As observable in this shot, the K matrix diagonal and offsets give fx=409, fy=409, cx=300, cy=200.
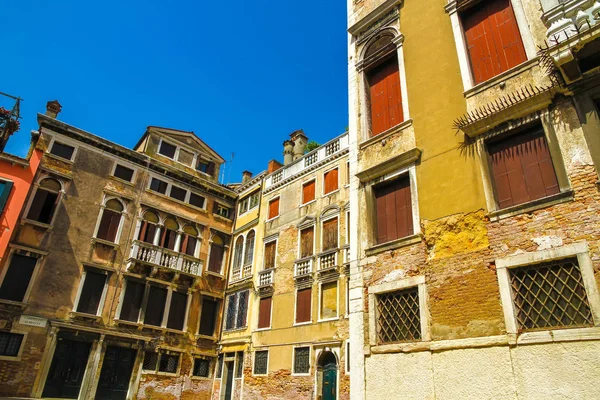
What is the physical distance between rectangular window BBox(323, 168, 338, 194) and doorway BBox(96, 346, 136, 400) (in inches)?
439

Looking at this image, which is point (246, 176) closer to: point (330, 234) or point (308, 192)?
point (308, 192)

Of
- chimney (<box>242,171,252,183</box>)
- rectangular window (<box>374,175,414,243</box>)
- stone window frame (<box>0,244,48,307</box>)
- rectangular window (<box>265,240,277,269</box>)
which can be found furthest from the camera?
chimney (<box>242,171,252,183</box>)

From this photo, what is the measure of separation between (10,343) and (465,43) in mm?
17940

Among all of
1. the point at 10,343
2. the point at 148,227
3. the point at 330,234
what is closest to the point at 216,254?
the point at 148,227

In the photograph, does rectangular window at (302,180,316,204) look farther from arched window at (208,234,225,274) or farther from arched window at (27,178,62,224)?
arched window at (27,178,62,224)

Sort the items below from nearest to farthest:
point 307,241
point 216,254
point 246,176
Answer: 1. point 307,241
2. point 216,254
3. point 246,176

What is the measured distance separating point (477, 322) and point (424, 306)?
3.22 feet

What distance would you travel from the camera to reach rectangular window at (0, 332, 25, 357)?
1506 centimetres

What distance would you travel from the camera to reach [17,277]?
16.0 m

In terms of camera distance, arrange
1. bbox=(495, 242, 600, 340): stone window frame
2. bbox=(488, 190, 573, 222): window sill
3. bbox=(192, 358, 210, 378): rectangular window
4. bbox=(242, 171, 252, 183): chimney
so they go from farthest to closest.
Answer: bbox=(242, 171, 252, 183): chimney
bbox=(192, 358, 210, 378): rectangular window
bbox=(488, 190, 573, 222): window sill
bbox=(495, 242, 600, 340): stone window frame

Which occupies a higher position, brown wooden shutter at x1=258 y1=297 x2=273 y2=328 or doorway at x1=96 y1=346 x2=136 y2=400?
brown wooden shutter at x1=258 y1=297 x2=273 y2=328

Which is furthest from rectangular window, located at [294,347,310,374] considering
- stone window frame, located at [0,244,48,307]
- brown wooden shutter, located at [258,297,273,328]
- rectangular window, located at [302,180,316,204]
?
stone window frame, located at [0,244,48,307]

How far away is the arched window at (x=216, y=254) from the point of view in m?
22.1

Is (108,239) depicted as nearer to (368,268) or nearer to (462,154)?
(368,268)
